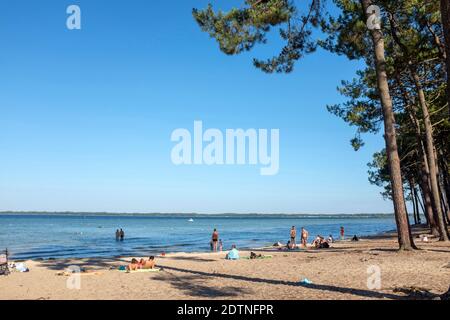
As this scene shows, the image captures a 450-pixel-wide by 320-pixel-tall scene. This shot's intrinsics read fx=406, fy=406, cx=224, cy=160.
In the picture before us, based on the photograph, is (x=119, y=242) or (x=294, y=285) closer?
(x=294, y=285)

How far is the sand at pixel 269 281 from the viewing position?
1057 cm

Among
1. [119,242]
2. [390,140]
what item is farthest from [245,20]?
[119,242]

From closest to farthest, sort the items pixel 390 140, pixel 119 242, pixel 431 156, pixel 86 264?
1. pixel 390 140
2. pixel 431 156
3. pixel 86 264
4. pixel 119 242

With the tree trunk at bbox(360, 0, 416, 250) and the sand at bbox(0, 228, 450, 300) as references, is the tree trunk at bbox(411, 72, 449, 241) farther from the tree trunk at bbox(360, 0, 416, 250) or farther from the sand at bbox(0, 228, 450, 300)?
the tree trunk at bbox(360, 0, 416, 250)

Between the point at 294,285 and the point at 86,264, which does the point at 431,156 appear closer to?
the point at 294,285

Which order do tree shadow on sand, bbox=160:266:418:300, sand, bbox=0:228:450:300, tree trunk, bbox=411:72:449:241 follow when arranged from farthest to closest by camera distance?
tree trunk, bbox=411:72:449:241
sand, bbox=0:228:450:300
tree shadow on sand, bbox=160:266:418:300

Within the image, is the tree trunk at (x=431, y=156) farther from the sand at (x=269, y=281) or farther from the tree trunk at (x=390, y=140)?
the tree trunk at (x=390, y=140)

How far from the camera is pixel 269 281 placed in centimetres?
1294

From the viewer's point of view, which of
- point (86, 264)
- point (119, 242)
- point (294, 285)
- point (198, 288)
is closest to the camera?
point (294, 285)

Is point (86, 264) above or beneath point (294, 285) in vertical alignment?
beneath

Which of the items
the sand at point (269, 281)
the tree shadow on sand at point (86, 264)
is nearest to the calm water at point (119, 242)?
the tree shadow on sand at point (86, 264)

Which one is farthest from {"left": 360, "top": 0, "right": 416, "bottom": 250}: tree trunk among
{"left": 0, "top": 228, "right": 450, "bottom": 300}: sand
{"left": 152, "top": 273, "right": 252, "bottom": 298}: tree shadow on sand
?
{"left": 152, "top": 273, "right": 252, "bottom": 298}: tree shadow on sand

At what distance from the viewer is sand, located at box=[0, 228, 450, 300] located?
34.7 feet
